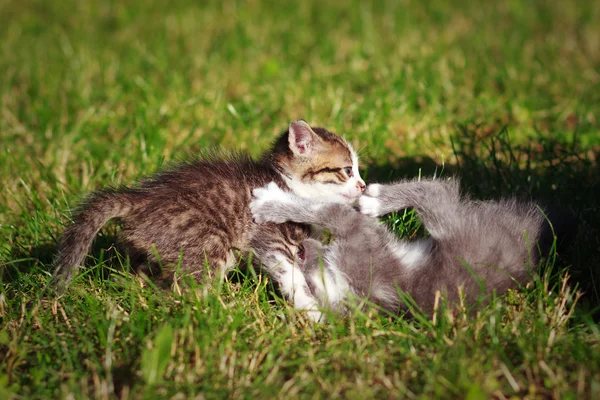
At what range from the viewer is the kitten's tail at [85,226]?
2.62 meters

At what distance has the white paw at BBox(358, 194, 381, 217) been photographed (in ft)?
9.80

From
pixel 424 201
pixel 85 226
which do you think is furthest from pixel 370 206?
pixel 85 226

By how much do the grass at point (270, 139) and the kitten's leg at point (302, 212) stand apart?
34 centimetres

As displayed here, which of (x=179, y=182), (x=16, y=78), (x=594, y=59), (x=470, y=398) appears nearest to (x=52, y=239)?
(x=179, y=182)

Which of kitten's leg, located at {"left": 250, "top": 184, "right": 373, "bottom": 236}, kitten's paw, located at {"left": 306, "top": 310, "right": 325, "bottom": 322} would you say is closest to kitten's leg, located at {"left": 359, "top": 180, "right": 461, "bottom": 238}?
kitten's leg, located at {"left": 250, "top": 184, "right": 373, "bottom": 236}

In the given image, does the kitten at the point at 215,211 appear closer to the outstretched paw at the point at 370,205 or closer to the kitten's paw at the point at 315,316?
the kitten's paw at the point at 315,316

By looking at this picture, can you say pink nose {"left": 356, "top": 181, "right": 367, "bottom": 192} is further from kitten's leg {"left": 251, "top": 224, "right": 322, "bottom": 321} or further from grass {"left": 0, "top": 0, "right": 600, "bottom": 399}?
kitten's leg {"left": 251, "top": 224, "right": 322, "bottom": 321}

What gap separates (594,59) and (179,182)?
4.48 m

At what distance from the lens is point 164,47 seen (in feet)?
19.1

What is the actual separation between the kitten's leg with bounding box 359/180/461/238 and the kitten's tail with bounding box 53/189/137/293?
1167 millimetres

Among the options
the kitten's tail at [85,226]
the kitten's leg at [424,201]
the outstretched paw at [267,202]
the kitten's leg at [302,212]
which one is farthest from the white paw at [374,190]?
the kitten's tail at [85,226]

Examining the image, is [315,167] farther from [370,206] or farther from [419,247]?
[419,247]

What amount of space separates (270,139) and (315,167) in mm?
1133

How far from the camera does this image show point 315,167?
330 centimetres
